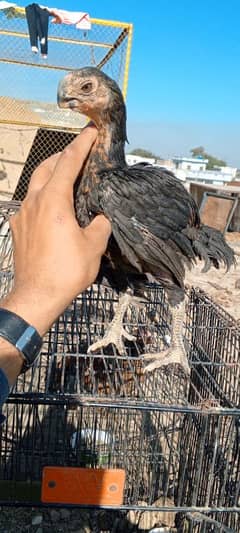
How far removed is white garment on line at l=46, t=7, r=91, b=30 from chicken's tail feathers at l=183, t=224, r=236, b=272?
4736mm

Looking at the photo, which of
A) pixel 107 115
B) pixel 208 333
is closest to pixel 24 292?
pixel 107 115

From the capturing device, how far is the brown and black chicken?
6.02 ft

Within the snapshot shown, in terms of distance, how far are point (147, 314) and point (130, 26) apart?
15.0ft

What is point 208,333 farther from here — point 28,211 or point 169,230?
point 28,211

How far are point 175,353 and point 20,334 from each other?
1.13 metres

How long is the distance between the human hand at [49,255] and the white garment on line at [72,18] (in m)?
5.38

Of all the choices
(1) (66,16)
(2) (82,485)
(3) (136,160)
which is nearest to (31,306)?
(2) (82,485)

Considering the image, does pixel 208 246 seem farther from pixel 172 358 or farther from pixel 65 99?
pixel 65 99

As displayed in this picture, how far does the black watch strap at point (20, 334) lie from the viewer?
1.12 m

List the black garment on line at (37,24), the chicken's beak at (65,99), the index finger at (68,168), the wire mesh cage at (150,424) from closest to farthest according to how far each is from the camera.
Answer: the index finger at (68,168), the wire mesh cage at (150,424), the chicken's beak at (65,99), the black garment on line at (37,24)

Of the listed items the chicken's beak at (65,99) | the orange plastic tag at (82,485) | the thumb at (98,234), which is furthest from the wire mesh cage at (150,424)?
the chicken's beak at (65,99)

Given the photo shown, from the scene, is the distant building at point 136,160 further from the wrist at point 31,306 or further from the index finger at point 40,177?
the wrist at point 31,306

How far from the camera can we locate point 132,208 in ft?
6.15

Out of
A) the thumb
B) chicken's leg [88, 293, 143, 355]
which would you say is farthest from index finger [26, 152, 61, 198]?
chicken's leg [88, 293, 143, 355]
